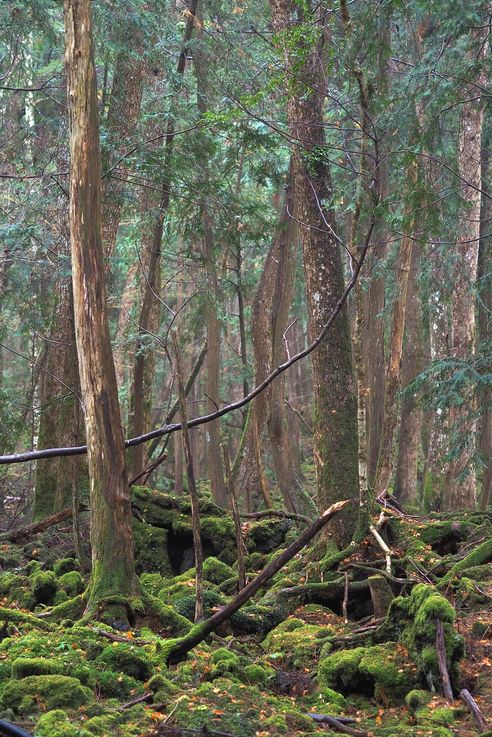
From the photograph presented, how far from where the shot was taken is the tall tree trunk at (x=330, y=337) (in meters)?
9.27

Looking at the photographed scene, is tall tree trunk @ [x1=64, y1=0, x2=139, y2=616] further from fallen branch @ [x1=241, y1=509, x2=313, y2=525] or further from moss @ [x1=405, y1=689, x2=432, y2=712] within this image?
fallen branch @ [x1=241, y1=509, x2=313, y2=525]

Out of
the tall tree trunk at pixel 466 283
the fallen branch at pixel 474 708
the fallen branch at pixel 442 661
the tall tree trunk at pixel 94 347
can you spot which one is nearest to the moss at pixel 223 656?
the tall tree trunk at pixel 94 347

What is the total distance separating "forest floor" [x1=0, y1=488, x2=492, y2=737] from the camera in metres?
4.53

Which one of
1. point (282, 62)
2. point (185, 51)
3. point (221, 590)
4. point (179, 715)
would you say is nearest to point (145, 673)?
point (179, 715)

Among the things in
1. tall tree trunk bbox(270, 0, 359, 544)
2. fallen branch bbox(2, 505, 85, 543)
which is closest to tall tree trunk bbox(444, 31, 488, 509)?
tall tree trunk bbox(270, 0, 359, 544)

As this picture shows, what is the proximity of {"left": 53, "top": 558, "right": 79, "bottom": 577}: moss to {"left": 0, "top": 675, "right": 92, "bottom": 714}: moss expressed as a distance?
5092 millimetres

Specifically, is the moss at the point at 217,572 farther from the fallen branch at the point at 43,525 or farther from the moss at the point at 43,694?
the moss at the point at 43,694

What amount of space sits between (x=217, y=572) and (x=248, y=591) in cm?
435

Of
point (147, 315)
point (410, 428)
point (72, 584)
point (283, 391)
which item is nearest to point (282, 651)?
point (72, 584)

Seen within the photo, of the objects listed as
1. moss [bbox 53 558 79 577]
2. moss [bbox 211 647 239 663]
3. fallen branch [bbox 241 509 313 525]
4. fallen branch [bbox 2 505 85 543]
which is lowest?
moss [bbox 211 647 239 663]

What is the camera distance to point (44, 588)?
845 centimetres

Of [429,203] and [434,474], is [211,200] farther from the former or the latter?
[434,474]

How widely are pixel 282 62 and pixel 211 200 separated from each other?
4376 millimetres

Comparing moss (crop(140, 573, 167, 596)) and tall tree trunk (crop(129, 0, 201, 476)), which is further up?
tall tree trunk (crop(129, 0, 201, 476))
